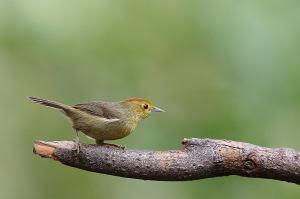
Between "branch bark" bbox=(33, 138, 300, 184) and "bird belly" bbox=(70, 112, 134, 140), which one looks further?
"bird belly" bbox=(70, 112, 134, 140)

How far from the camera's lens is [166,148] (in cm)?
452

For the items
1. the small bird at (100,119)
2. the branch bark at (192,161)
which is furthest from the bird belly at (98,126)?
the branch bark at (192,161)

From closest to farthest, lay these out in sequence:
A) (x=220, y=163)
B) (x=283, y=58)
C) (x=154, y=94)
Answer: (x=220, y=163)
(x=283, y=58)
(x=154, y=94)

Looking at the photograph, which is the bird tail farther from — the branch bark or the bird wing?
the branch bark

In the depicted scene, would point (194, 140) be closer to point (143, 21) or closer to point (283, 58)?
point (283, 58)

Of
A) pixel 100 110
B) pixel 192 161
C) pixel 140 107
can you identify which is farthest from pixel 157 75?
pixel 192 161

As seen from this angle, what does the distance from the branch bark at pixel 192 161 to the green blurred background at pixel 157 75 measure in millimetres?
619

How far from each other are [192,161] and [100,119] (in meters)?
1.16

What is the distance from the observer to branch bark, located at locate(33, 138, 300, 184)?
12.3 ft

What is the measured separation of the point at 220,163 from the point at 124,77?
1588 mm

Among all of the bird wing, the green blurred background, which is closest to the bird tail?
the bird wing

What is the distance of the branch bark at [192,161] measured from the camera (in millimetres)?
3756

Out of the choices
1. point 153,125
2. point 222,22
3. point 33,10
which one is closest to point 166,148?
point 153,125

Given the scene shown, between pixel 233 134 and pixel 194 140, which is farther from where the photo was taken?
pixel 233 134
